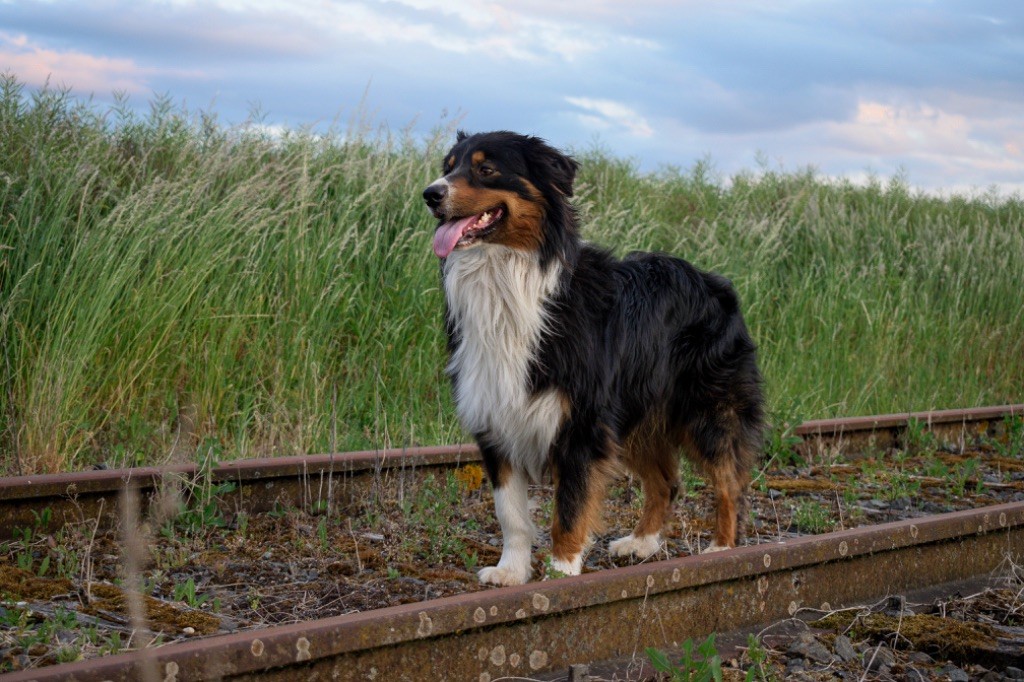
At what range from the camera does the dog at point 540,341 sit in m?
4.12

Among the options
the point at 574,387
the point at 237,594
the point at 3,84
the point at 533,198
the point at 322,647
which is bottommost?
the point at 237,594

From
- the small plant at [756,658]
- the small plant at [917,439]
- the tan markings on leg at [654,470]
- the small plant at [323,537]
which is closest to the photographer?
the small plant at [756,658]

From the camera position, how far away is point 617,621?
3.60m

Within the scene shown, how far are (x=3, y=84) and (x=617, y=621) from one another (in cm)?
725

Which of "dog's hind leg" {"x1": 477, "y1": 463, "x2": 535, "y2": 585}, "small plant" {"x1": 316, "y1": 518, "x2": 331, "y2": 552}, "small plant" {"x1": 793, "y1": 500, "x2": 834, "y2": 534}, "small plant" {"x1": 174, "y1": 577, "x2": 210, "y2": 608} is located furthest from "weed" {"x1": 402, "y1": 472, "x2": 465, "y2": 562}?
"small plant" {"x1": 793, "y1": 500, "x2": 834, "y2": 534}

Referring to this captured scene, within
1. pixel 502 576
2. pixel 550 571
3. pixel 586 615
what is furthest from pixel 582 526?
pixel 586 615

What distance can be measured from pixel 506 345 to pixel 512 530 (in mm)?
700

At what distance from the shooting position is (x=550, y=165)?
4.24 metres

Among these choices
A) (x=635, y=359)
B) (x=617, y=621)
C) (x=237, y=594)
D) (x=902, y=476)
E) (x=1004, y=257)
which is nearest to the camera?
(x=617, y=621)

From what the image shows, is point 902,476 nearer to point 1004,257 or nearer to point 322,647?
point 322,647

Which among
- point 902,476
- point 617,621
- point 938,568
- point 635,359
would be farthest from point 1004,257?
point 617,621

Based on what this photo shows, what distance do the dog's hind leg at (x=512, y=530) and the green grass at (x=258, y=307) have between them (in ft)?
4.48

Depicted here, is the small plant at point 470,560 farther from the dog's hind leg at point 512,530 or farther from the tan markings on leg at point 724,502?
the tan markings on leg at point 724,502

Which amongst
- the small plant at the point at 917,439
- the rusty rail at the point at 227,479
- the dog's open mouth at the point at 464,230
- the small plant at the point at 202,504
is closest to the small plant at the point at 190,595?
the rusty rail at the point at 227,479
